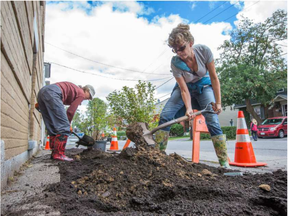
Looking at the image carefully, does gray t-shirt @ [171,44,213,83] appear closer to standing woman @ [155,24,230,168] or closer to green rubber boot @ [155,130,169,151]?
standing woman @ [155,24,230,168]

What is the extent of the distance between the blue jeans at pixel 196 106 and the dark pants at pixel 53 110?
1638 millimetres

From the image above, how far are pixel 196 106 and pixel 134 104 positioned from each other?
2.29 meters

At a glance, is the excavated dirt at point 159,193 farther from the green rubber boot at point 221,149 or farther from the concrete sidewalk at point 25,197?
the green rubber boot at point 221,149

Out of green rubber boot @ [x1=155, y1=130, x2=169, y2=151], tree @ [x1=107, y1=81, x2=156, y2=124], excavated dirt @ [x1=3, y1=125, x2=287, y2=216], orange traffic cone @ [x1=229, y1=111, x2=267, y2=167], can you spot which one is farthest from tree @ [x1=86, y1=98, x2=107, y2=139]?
excavated dirt @ [x1=3, y1=125, x2=287, y2=216]

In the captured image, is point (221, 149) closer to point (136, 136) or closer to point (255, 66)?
point (136, 136)

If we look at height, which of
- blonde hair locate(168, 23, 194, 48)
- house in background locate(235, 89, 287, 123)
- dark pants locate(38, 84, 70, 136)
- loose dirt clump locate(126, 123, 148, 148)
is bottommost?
loose dirt clump locate(126, 123, 148, 148)

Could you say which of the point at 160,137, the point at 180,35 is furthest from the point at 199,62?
the point at 160,137

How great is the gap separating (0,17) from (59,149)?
2.43 metres

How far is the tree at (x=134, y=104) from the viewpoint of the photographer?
222 inches

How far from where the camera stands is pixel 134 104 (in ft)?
18.5

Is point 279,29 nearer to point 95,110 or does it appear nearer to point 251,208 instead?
point 95,110

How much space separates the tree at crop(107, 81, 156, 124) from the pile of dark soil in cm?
335

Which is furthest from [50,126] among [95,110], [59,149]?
[95,110]

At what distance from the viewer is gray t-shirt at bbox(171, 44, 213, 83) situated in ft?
10.0
